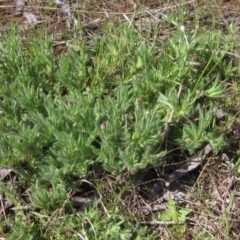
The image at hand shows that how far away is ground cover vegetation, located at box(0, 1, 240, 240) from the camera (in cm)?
248

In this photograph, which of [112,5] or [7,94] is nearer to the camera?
[7,94]

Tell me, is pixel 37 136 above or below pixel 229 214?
above

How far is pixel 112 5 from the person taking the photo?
352cm

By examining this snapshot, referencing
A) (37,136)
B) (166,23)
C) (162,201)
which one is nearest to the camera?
(37,136)

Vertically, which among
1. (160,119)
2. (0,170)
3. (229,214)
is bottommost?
(229,214)

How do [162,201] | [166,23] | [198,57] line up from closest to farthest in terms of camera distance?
[162,201]
[198,57]
[166,23]

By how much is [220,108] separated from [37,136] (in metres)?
0.95

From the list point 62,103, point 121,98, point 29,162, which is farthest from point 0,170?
point 121,98

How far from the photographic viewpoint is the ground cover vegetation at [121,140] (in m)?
2.48

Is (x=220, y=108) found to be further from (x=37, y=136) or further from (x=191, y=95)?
(x=37, y=136)

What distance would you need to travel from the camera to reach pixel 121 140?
250 cm

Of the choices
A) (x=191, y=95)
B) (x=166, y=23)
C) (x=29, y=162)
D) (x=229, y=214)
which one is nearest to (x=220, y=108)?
(x=191, y=95)

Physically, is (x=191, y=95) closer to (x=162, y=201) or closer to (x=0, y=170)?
(x=162, y=201)

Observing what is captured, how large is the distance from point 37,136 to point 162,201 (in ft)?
2.21
